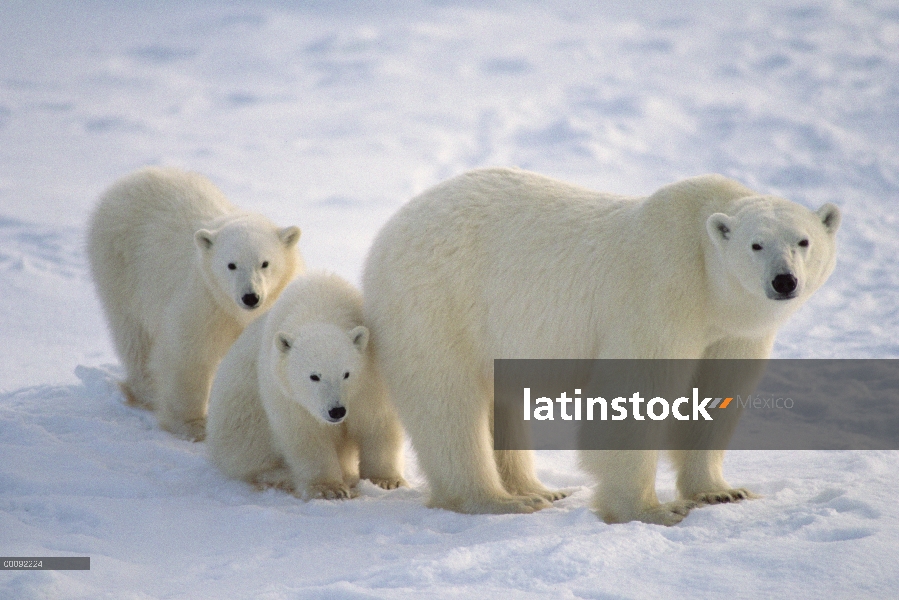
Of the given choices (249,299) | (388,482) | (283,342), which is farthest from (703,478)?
(249,299)

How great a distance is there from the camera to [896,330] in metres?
10.6

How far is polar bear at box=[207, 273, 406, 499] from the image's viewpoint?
560cm

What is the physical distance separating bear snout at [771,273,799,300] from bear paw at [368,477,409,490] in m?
2.87

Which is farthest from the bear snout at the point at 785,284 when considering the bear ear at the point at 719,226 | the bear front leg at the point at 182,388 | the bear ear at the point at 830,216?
the bear front leg at the point at 182,388

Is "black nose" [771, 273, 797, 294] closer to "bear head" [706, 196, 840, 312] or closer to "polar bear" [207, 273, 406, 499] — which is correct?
"bear head" [706, 196, 840, 312]

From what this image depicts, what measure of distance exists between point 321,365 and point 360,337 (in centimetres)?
31

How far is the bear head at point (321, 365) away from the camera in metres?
5.50

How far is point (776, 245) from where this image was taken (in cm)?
449

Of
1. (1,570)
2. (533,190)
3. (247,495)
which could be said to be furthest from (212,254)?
(1,570)

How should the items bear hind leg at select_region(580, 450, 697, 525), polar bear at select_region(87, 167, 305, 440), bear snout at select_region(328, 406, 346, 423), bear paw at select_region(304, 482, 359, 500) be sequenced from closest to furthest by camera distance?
bear hind leg at select_region(580, 450, 697, 525), bear snout at select_region(328, 406, 346, 423), bear paw at select_region(304, 482, 359, 500), polar bear at select_region(87, 167, 305, 440)

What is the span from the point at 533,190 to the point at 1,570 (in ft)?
11.1

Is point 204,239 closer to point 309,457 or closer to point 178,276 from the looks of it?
point 178,276

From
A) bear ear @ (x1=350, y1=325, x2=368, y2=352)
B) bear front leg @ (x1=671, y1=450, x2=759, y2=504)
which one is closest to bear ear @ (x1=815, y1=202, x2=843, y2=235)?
bear front leg @ (x1=671, y1=450, x2=759, y2=504)

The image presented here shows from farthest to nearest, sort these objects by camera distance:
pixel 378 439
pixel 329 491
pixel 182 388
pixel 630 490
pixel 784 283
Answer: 1. pixel 182 388
2. pixel 378 439
3. pixel 329 491
4. pixel 630 490
5. pixel 784 283
